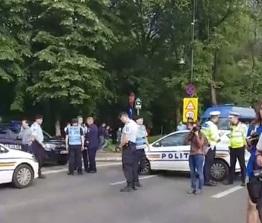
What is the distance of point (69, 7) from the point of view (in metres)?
27.2

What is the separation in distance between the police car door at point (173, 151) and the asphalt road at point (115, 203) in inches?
20.6

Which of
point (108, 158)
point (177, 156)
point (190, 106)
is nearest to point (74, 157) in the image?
point (177, 156)

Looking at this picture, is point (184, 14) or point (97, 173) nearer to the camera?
point (97, 173)

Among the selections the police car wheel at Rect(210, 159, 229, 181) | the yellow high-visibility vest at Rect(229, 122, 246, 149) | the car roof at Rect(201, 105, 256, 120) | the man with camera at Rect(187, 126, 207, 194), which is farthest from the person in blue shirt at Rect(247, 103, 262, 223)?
the car roof at Rect(201, 105, 256, 120)

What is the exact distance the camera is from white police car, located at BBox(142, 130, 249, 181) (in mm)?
14680

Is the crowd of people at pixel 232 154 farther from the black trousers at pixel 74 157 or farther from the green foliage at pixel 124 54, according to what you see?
the green foliage at pixel 124 54

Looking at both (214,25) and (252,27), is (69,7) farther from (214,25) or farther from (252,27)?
(252,27)

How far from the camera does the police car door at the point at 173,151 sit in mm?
15398

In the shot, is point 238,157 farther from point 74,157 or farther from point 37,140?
point 37,140

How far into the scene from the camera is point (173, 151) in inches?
611

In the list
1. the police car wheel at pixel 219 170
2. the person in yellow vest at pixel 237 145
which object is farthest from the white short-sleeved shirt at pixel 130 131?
the police car wheel at pixel 219 170

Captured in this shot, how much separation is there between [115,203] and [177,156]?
490 cm

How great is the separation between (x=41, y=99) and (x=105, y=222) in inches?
750

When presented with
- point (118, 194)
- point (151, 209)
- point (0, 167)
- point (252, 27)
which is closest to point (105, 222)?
point (151, 209)
